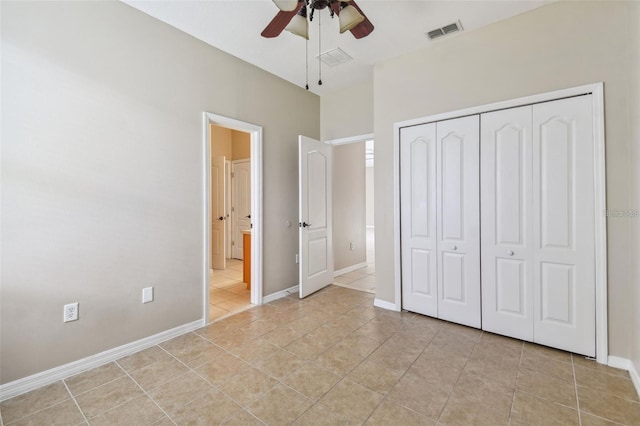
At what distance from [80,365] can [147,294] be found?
0.64m

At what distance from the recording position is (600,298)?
2160mm

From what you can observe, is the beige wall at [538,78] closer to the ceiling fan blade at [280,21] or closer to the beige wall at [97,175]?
the ceiling fan blade at [280,21]

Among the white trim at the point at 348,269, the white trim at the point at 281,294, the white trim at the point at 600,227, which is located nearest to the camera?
the white trim at the point at 600,227

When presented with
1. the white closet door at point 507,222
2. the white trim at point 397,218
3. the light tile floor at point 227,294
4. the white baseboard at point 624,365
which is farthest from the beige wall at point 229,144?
the white baseboard at point 624,365

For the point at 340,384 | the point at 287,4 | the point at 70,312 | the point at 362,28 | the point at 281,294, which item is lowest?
the point at 340,384

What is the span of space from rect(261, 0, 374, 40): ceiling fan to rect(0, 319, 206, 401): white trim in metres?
2.77

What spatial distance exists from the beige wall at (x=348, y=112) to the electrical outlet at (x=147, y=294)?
313cm

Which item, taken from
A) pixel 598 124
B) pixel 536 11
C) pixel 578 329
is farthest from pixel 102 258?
pixel 536 11

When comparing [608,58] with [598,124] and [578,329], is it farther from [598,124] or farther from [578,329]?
[578,329]

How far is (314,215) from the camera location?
394 cm

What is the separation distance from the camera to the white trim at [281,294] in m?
3.63

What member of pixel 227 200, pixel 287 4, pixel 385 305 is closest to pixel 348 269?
pixel 385 305

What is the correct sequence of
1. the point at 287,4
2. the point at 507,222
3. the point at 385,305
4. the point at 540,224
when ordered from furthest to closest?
the point at 385,305 < the point at 507,222 < the point at 540,224 < the point at 287,4

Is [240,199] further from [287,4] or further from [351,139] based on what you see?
[287,4]
